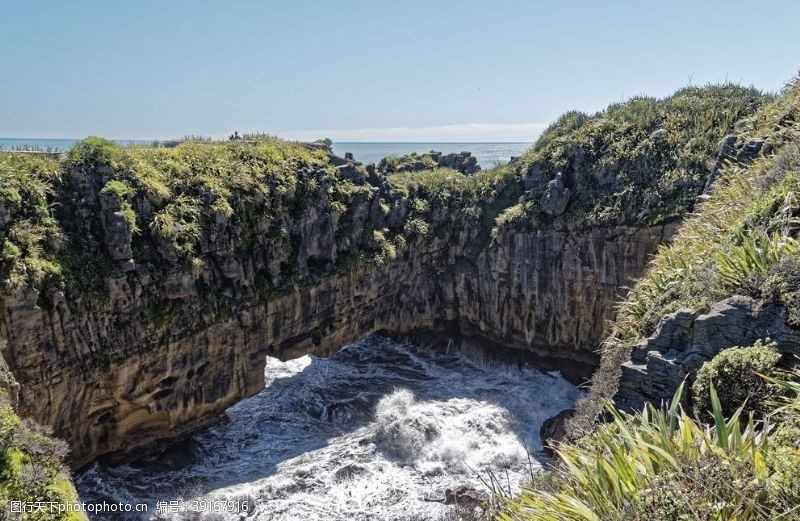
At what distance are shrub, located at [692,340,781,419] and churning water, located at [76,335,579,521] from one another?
311 inches

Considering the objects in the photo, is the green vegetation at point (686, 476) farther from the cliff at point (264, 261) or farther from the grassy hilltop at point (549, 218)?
the cliff at point (264, 261)

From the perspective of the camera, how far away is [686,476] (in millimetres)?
5660

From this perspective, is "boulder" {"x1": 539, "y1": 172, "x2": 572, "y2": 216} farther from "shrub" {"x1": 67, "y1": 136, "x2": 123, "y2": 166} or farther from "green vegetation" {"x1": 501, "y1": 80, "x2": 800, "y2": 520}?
"shrub" {"x1": 67, "y1": 136, "x2": 123, "y2": 166}

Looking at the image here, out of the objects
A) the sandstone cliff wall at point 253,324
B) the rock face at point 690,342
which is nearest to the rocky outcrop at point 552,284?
the sandstone cliff wall at point 253,324

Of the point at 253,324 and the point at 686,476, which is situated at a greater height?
the point at 686,476

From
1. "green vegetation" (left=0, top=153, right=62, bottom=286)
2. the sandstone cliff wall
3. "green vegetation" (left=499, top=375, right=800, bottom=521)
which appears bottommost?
the sandstone cliff wall

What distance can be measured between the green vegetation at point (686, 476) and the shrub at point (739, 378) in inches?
10.2

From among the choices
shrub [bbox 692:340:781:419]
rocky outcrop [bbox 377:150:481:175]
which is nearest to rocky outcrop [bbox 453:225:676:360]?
rocky outcrop [bbox 377:150:481:175]

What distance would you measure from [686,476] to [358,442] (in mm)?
17769

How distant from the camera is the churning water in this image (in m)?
18.2

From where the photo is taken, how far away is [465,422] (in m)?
23.5

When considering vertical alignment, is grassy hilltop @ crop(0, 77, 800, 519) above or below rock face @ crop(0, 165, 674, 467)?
above

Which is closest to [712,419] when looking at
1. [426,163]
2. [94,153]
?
[94,153]

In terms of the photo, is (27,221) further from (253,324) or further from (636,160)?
(636,160)
